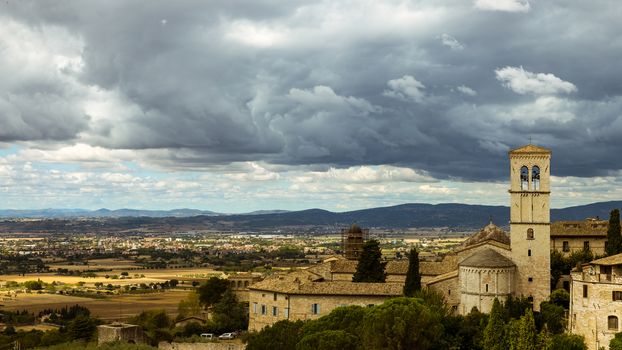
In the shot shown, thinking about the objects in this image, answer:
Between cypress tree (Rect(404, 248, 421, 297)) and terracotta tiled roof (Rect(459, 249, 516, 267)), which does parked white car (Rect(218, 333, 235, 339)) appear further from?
terracotta tiled roof (Rect(459, 249, 516, 267))

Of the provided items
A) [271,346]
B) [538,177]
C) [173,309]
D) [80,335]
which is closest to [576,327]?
[538,177]

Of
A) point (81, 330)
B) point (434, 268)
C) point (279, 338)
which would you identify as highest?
point (434, 268)

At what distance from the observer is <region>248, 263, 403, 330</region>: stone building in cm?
7250

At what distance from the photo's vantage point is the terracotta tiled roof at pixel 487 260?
63953 mm

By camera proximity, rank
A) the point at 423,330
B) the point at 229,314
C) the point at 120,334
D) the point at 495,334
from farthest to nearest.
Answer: the point at 229,314 → the point at 120,334 → the point at 423,330 → the point at 495,334

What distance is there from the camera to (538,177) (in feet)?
216

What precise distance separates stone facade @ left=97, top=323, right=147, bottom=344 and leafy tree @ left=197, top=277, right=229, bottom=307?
22.5 meters

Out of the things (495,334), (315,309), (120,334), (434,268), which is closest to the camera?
(495,334)

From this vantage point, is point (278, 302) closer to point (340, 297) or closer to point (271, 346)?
point (340, 297)

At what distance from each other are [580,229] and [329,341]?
1444 inches

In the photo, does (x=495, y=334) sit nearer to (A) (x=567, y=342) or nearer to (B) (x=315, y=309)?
(A) (x=567, y=342)

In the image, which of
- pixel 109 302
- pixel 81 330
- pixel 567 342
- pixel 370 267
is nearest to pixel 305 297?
pixel 370 267

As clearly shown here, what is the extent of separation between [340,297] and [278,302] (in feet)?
23.2

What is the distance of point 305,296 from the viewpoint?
74.6 metres
